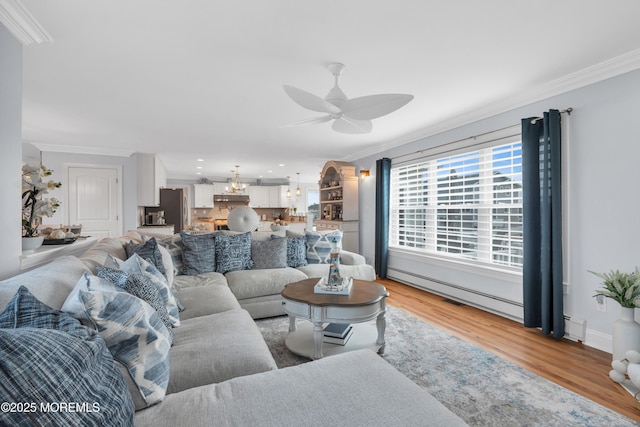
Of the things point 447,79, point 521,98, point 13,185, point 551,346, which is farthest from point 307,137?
point 551,346

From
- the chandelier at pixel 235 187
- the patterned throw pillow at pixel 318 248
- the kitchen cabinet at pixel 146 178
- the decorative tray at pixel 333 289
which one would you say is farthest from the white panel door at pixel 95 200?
the decorative tray at pixel 333 289

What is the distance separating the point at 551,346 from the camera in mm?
2762

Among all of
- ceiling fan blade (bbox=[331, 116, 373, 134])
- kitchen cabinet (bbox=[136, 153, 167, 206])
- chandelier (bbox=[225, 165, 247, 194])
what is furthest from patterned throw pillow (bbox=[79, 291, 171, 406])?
chandelier (bbox=[225, 165, 247, 194])

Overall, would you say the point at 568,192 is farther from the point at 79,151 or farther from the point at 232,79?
the point at 79,151

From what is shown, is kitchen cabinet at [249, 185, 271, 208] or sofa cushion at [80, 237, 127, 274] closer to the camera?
sofa cushion at [80, 237, 127, 274]

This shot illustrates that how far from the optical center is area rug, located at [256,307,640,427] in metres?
1.79

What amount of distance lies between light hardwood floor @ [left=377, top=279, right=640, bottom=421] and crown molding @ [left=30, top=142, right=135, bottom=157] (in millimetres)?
5669

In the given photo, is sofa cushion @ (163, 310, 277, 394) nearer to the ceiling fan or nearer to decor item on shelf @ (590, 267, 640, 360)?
the ceiling fan

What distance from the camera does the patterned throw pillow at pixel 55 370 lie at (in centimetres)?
64

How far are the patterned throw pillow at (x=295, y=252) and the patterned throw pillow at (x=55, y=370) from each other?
9.81 ft

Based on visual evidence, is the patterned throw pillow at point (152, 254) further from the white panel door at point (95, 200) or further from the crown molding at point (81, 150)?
the crown molding at point (81, 150)

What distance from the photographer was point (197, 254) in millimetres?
3473

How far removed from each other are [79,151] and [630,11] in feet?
24.2

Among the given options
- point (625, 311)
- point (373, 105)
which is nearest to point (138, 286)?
point (373, 105)
